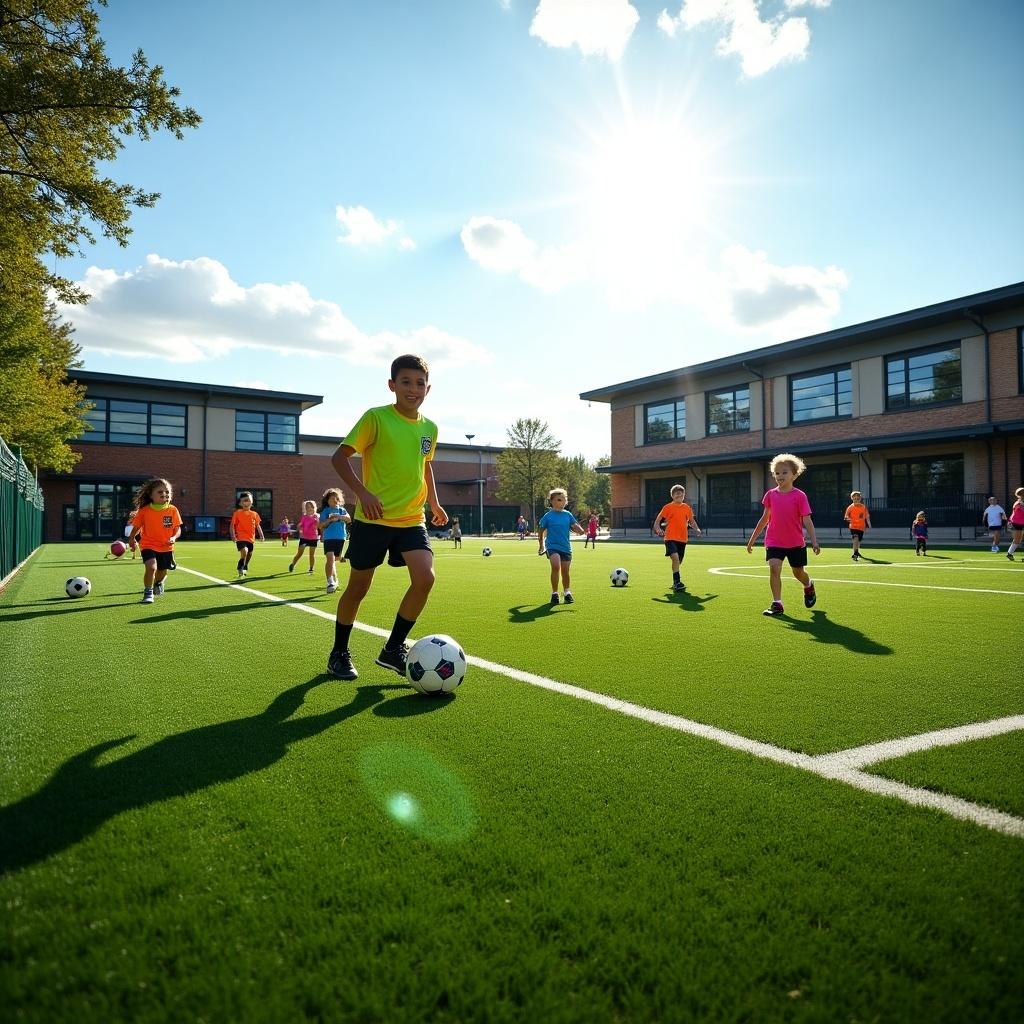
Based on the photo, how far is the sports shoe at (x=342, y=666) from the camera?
489cm

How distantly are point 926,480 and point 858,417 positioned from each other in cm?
425

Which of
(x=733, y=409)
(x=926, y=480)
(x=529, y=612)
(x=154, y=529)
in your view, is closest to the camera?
(x=529, y=612)

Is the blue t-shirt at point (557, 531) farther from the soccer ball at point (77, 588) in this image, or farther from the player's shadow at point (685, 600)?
the soccer ball at point (77, 588)

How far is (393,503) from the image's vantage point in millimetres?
4742

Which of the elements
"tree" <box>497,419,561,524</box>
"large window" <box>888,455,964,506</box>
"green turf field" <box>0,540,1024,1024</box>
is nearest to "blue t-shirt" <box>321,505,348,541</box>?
"green turf field" <box>0,540,1024,1024</box>

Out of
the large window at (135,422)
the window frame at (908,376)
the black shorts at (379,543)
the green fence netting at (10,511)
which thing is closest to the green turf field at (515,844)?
the black shorts at (379,543)

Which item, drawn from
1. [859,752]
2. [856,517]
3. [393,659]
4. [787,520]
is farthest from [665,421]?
[859,752]

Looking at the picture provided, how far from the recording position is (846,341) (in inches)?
1244

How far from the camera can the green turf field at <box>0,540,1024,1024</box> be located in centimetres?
168

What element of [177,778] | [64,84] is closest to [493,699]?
[177,778]

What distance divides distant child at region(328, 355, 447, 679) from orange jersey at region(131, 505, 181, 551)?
616cm

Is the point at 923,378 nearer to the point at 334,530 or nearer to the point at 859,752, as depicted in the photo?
the point at 334,530

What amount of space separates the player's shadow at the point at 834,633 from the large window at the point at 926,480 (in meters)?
24.5

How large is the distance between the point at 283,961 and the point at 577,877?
901mm
